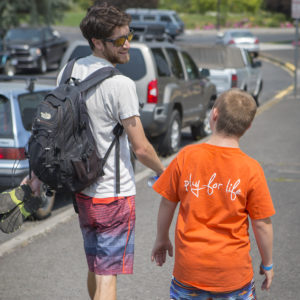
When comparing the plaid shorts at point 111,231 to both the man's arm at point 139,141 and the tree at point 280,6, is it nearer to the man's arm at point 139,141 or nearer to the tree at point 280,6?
the man's arm at point 139,141

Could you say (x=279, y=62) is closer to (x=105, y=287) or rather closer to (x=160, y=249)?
(x=105, y=287)

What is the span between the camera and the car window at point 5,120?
627 centimetres

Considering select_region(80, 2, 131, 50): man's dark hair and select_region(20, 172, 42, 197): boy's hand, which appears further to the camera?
select_region(20, 172, 42, 197): boy's hand

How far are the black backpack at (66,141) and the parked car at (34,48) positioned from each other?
21.8 m

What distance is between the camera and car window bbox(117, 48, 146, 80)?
31.3 feet

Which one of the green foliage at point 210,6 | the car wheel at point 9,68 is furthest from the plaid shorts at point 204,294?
the green foliage at point 210,6

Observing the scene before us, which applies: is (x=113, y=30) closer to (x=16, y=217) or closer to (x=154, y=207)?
(x=16, y=217)

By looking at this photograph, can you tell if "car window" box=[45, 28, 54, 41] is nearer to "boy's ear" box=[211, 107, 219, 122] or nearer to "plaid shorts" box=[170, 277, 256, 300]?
"boy's ear" box=[211, 107, 219, 122]

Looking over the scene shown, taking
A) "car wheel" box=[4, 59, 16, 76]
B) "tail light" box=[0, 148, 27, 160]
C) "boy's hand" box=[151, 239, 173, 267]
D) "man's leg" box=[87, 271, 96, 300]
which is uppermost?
"boy's hand" box=[151, 239, 173, 267]

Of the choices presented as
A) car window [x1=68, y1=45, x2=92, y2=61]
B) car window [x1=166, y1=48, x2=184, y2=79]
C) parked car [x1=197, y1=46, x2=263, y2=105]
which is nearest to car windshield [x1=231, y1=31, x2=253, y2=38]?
parked car [x1=197, y1=46, x2=263, y2=105]

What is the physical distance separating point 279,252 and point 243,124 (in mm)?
2989

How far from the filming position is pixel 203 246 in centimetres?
275

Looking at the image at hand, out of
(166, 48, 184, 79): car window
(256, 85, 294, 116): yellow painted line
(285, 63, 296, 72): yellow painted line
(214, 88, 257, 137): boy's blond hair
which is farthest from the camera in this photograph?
(285, 63, 296, 72): yellow painted line

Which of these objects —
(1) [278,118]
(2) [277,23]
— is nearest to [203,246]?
(1) [278,118]
